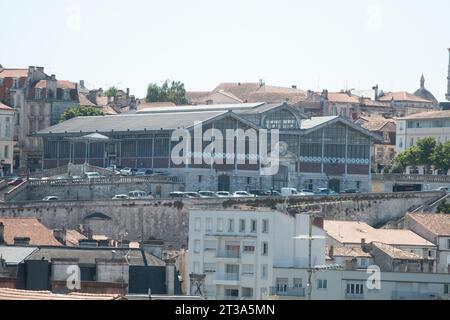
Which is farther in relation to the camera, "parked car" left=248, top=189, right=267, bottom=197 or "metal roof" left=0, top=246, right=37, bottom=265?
"parked car" left=248, top=189, right=267, bottom=197

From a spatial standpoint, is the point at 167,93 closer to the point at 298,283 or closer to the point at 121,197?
the point at 121,197

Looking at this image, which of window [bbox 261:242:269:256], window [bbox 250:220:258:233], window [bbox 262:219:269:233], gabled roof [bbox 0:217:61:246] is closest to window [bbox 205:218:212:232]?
window [bbox 250:220:258:233]

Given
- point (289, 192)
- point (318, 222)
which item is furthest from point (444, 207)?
point (318, 222)

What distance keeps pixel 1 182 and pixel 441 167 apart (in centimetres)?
3750

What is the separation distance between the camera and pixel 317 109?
143 m

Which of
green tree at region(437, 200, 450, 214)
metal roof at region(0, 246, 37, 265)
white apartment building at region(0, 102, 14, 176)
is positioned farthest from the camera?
white apartment building at region(0, 102, 14, 176)

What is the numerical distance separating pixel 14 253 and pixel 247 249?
13.1 m

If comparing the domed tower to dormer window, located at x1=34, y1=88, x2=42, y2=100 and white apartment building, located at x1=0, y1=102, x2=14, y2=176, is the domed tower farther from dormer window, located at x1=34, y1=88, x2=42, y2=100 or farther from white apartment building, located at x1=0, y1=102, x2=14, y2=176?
white apartment building, located at x1=0, y1=102, x2=14, y2=176

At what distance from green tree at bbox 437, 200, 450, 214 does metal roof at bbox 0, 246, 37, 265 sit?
44097 millimetres

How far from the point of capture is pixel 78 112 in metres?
114

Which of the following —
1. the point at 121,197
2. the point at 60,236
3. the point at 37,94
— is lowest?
the point at 60,236

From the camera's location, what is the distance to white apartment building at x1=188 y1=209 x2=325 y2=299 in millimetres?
58531
